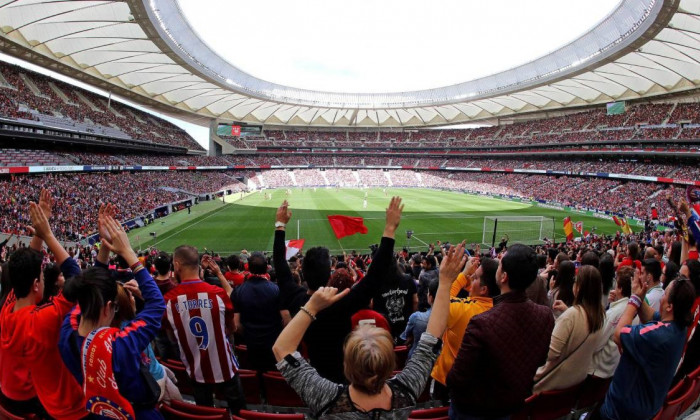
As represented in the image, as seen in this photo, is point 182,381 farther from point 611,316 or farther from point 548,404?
point 611,316

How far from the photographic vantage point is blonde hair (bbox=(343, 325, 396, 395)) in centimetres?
184

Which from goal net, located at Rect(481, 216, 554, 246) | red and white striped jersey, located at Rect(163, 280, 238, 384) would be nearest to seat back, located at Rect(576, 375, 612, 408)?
red and white striped jersey, located at Rect(163, 280, 238, 384)


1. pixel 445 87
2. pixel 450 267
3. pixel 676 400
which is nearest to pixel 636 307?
pixel 676 400

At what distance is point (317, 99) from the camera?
73562mm

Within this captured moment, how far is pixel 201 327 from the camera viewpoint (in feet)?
11.8

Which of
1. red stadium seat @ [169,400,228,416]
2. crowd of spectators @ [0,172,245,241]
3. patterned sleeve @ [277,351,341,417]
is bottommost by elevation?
crowd of spectators @ [0,172,245,241]

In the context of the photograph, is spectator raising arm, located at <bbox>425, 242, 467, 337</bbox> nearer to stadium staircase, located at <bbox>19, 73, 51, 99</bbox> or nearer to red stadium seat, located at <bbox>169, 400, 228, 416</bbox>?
red stadium seat, located at <bbox>169, 400, 228, 416</bbox>

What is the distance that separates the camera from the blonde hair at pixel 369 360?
184 centimetres

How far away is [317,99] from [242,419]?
7438 centimetres

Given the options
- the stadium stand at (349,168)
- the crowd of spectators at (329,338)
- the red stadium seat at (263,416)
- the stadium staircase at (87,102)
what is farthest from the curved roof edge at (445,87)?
the red stadium seat at (263,416)

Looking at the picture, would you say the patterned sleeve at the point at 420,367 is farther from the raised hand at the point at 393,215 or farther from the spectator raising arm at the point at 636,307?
the spectator raising arm at the point at 636,307

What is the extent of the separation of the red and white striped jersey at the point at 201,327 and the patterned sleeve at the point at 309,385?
1.72 m

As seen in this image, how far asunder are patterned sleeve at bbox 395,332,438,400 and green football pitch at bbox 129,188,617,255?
22.1 metres

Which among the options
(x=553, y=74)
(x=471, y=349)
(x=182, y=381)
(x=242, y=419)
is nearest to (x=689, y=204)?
(x=471, y=349)
